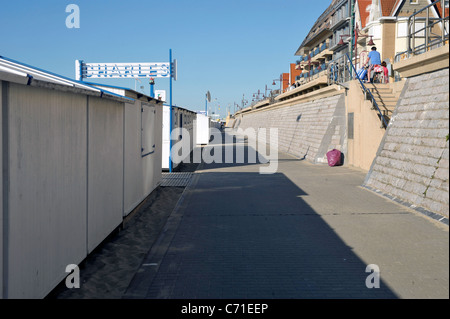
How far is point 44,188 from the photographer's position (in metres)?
4.38

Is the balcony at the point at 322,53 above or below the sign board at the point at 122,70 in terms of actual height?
above

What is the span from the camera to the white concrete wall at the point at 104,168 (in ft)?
19.8

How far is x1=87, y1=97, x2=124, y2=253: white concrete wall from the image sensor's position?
6.04 metres

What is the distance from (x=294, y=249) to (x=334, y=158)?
11.3m

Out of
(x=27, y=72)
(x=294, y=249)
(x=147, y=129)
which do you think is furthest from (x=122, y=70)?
(x=294, y=249)

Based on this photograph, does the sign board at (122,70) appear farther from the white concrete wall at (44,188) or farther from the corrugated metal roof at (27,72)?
the white concrete wall at (44,188)

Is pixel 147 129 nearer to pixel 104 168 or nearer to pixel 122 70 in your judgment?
pixel 104 168

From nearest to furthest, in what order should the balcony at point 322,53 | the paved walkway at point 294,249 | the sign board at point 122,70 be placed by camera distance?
the paved walkway at point 294,249 < the sign board at point 122,70 < the balcony at point 322,53

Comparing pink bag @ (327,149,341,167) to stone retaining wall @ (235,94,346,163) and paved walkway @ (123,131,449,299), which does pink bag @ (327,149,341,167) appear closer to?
stone retaining wall @ (235,94,346,163)

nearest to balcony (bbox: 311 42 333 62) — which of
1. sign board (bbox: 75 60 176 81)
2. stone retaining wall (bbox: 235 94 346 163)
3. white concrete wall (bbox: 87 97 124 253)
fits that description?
stone retaining wall (bbox: 235 94 346 163)

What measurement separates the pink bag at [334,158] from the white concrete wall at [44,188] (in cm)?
1258

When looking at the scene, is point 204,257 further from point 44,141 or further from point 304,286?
point 44,141

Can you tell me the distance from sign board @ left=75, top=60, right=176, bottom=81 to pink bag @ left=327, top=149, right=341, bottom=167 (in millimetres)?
6673

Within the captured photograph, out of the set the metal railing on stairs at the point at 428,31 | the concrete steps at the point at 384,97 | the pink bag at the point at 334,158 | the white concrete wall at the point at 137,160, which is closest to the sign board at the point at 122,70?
the white concrete wall at the point at 137,160
